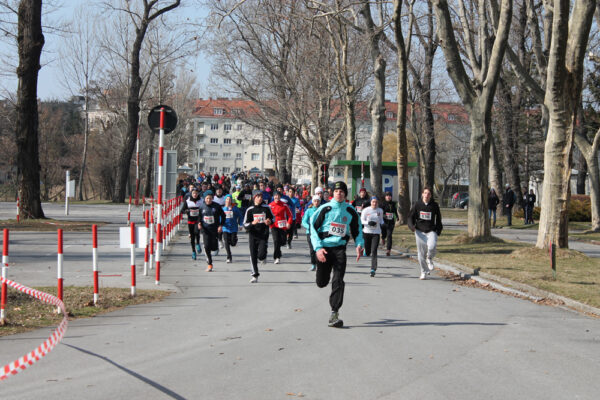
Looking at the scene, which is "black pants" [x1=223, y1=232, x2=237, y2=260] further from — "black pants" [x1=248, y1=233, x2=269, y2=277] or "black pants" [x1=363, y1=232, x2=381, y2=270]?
"black pants" [x1=363, y1=232, x2=381, y2=270]

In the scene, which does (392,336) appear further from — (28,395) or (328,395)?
(28,395)

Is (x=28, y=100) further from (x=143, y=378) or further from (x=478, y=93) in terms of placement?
(x=143, y=378)

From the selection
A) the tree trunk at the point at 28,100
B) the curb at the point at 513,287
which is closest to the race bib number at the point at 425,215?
the curb at the point at 513,287

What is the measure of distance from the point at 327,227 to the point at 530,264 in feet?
28.3

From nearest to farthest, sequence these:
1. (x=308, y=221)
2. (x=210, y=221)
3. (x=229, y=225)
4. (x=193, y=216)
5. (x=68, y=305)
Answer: (x=68, y=305) < (x=308, y=221) < (x=210, y=221) < (x=229, y=225) < (x=193, y=216)

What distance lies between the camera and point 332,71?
121ft

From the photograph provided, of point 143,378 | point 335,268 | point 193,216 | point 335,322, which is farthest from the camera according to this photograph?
point 193,216

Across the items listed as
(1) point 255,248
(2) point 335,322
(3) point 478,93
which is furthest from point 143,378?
(3) point 478,93

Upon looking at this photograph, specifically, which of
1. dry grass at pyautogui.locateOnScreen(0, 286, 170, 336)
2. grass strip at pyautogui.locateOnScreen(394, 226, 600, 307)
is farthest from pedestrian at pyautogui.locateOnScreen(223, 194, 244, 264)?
grass strip at pyautogui.locateOnScreen(394, 226, 600, 307)

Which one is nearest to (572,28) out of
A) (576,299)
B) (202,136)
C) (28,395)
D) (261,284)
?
(576,299)

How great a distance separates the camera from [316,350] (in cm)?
736

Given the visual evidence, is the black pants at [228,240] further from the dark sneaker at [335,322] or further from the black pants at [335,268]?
the dark sneaker at [335,322]

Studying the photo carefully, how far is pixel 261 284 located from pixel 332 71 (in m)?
25.3

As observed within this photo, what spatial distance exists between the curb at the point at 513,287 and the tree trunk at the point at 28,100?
15069mm
